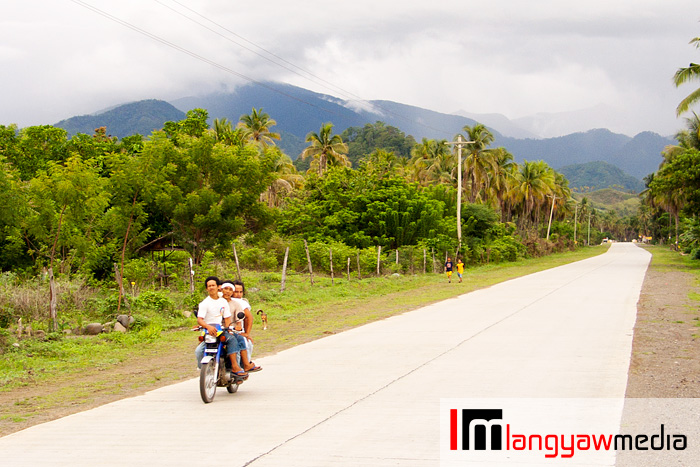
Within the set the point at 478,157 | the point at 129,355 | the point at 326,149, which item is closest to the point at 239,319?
the point at 129,355

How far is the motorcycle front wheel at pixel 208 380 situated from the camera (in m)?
7.76

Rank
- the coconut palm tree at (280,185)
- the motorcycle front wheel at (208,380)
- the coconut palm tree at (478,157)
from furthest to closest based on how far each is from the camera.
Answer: the coconut palm tree at (478,157), the coconut palm tree at (280,185), the motorcycle front wheel at (208,380)

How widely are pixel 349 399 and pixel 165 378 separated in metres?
3.68

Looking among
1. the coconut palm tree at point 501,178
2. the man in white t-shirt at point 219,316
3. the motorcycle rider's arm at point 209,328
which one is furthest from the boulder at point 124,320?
the coconut palm tree at point 501,178

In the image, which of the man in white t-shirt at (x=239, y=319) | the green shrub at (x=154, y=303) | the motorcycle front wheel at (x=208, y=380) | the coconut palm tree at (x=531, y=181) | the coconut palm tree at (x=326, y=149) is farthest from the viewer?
the coconut palm tree at (x=531, y=181)

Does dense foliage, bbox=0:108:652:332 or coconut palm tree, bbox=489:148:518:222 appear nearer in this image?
dense foliage, bbox=0:108:652:332

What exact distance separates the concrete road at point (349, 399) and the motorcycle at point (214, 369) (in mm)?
183

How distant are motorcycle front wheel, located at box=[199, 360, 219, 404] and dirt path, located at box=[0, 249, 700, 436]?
154 centimetres

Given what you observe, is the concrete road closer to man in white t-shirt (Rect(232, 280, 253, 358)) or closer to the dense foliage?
man in white t-shirt (Rect(232, 280, 253, 358))

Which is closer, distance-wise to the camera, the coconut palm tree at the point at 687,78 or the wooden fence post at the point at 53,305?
the wooden fence post at the point at 53,305

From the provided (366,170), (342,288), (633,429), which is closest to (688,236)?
(366,170)

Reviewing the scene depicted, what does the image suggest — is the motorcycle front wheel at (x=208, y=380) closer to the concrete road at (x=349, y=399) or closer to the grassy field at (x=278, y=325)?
the concrete road at (x=349, y=399)

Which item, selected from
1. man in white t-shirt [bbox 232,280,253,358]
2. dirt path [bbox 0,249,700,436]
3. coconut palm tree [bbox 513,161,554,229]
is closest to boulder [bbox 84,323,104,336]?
dirt path [bbox 0,249,700,436]

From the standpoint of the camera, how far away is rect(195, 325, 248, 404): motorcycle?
25.7 feet
